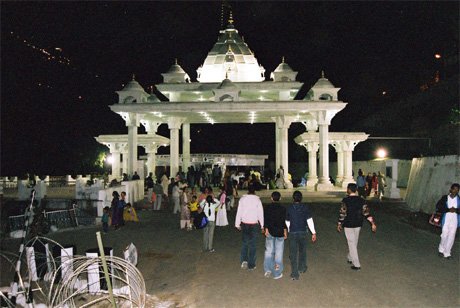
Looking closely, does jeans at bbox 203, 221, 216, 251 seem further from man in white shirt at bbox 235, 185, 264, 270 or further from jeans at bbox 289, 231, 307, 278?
jeans at bbox 289, 231, 307, 278

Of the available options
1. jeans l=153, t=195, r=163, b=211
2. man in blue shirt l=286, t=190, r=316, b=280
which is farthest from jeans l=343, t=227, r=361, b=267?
jeans l=153, t=195, r=163, b=211

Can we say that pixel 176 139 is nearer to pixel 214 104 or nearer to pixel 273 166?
pixel 214 104

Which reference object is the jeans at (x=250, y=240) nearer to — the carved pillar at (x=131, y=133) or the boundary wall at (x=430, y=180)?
the boundary wall at (x=430, y=180)

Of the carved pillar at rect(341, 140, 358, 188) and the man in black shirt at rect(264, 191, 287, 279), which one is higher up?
the carved pillar at rect(341, 140, 358, 188)

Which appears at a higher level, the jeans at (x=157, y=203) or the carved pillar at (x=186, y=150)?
the carved pillar at (x=186, y=150)

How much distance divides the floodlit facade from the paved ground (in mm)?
11989

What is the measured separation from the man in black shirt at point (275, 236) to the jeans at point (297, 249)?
18 centimetres

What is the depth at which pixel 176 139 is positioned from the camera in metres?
27.9

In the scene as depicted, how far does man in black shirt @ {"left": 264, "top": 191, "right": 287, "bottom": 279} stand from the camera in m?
8.45

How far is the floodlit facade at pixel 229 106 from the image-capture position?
83.4ft

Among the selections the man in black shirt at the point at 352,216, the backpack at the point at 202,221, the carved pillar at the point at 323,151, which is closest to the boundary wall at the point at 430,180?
the carved pillar at the point at 323,151

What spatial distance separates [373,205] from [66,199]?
14.3m

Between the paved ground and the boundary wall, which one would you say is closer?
the paved ground

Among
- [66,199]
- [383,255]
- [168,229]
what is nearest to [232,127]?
[66,199]
